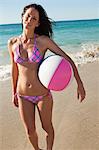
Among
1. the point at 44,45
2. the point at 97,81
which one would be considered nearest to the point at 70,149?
the point at 44,45

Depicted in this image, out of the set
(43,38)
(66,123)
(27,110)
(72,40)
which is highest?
(43,38)

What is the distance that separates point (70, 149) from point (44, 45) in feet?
4.20

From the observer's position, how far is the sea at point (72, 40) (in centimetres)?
859

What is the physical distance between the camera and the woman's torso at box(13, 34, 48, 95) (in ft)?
10.00

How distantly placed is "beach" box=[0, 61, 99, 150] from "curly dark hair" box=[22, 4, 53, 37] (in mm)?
1311

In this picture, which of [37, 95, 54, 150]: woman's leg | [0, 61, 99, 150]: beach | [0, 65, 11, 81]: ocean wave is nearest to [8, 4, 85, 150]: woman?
[37, 95, 54, 150]: woman's leg

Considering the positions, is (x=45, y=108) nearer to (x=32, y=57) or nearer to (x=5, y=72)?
(x=32, y=57)

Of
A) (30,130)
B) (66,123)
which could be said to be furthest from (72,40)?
(30,130)

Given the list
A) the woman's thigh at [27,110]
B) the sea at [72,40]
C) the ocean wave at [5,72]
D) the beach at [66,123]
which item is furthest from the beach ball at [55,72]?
the ocean wave at [5,72]

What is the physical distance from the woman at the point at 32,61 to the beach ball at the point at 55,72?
61 mm

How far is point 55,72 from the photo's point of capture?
3016 millimetres

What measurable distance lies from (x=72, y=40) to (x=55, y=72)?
13.5 meters

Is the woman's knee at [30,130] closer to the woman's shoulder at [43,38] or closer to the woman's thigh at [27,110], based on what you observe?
the woman's thigh at [27,110]

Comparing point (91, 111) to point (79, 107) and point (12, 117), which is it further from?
point (12, 117)
